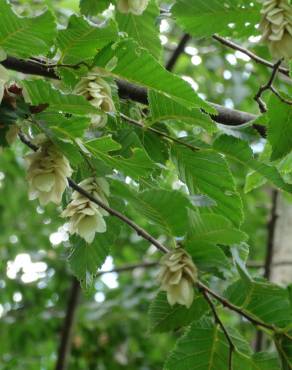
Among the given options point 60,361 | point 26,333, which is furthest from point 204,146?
point 26,333

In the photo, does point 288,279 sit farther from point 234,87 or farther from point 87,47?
point 87,47

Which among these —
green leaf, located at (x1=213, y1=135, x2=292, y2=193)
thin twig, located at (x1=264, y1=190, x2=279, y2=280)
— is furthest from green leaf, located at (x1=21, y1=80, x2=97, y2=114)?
thin twig, located at (x1=264, y1=190, x2=279, y2=280)

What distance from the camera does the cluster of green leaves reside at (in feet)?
3.01

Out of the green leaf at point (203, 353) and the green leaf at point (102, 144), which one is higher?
the green leaf at point (102, 144)

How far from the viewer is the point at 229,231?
93 centimetres

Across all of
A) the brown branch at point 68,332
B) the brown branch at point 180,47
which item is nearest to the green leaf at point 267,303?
the brown branch at point 180,47

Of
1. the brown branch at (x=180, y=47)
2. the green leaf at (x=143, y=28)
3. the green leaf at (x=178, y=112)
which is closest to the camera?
the green leaf at (x=178, y=112)

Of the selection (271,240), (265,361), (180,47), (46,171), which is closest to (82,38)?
(46,171)

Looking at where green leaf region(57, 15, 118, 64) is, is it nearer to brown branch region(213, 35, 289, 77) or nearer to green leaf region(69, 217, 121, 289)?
green leaf region(69, 217, 121, 289)

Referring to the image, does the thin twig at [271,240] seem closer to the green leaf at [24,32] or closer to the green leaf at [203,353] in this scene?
the green leaf at [203,353]

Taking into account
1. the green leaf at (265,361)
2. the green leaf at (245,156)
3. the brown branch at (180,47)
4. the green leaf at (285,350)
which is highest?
the green leaf at (245,156)

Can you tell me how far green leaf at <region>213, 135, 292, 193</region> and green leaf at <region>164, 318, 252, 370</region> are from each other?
25cm

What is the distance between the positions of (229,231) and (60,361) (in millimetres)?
1621

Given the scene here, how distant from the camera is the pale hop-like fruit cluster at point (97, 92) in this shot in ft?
3.14
